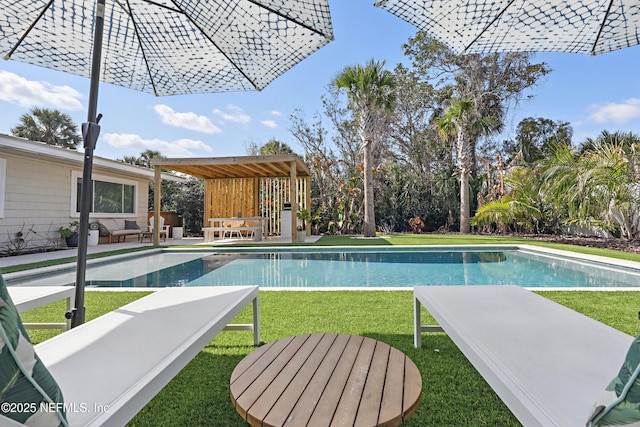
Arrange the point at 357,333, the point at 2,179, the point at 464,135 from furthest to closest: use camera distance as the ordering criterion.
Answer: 1. the point at 464,135
2. the point at 2,179
3. the point at 357,333

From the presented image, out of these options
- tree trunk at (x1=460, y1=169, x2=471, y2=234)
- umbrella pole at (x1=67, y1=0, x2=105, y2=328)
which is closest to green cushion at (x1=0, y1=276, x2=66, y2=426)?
umbrella pole at (x1=67, y1=0, x2=105, y2=328)

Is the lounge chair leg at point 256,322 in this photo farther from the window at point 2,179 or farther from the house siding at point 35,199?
the window at point 2,179

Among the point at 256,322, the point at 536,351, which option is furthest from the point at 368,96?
the point at 536,351

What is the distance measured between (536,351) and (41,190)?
12.5 meters

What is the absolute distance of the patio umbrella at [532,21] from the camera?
2.91 metres

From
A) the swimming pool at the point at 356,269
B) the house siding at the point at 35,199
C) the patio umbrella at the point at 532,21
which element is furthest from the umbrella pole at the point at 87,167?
the house siding at the point at 35,199

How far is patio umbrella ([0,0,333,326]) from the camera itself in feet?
9.55

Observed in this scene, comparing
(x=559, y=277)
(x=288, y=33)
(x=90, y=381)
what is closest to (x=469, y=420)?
(x=90, y=381)

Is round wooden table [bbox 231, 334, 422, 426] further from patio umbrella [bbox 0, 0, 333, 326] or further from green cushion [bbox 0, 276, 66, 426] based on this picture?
patio umbrella [bbox 0, 0, 333, 326]

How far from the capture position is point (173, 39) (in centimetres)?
339

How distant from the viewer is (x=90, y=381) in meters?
1.22

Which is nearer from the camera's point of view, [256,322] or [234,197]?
[256,322]

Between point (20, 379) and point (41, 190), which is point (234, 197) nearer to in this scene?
point (41, 190)

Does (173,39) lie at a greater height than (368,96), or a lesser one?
lesser
